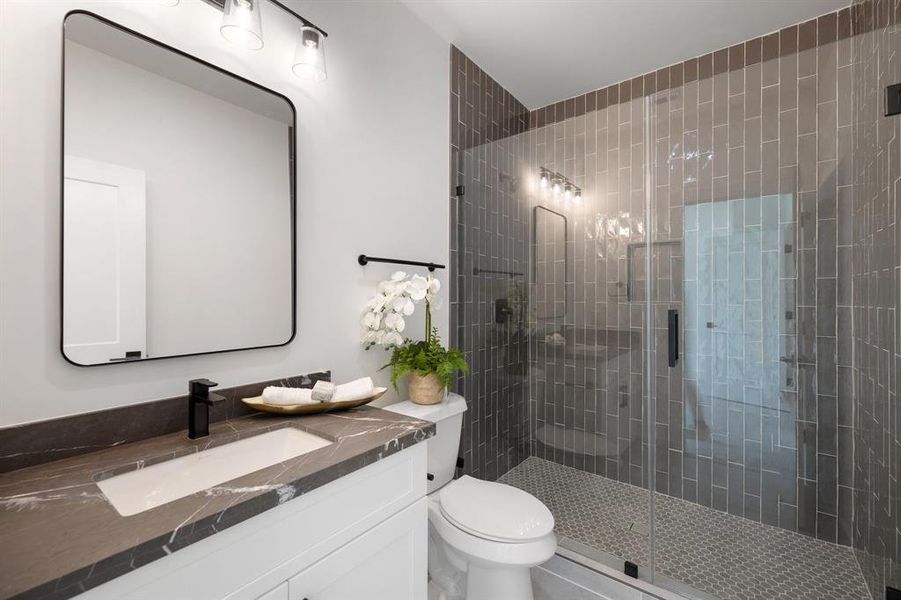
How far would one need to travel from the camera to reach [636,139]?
1930mm

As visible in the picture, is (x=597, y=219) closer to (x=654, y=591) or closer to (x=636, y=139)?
(x=636, y=139)

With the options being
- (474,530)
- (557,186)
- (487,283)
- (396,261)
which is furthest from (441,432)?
(557,186)

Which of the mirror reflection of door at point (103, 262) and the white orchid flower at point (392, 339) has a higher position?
the mirror reflection of door at point (103, 262)

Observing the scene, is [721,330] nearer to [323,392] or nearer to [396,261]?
[396,261]

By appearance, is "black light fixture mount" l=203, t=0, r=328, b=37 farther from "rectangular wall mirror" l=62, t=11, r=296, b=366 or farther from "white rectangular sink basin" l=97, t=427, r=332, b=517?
"white rectangular sink basin" l=97, t=427, r=332, b=517

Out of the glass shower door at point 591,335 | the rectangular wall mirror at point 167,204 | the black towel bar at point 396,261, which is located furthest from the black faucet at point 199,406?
the glass shower door at point 591,335

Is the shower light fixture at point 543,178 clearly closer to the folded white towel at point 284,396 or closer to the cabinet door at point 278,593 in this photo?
the folded white towel at point 284,396

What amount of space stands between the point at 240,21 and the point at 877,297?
2.35 m

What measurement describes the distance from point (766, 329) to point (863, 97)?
1.02m

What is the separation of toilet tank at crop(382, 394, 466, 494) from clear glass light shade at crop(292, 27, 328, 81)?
51.2 inches

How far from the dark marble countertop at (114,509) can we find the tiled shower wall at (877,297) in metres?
1.62

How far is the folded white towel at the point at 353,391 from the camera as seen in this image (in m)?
1.35

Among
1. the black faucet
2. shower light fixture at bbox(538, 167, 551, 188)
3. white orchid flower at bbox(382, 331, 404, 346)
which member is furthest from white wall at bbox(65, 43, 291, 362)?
shower light fixture at bbox(538, 167, 551, 188)

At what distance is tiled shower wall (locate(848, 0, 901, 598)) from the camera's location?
1334 millimetres
